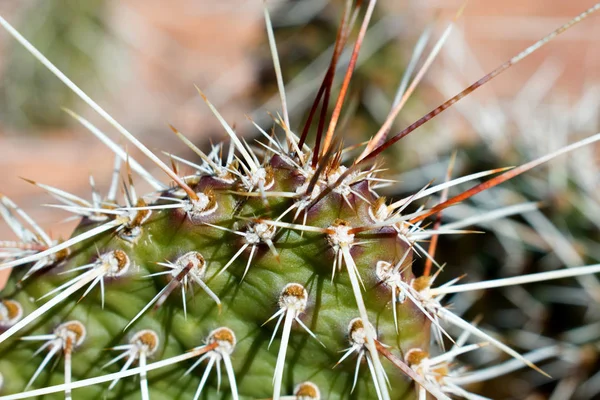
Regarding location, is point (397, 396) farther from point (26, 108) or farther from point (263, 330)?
point (26, 108)

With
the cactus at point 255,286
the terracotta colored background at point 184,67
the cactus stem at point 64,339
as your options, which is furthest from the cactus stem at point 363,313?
A: the terracotta colored background at point 184,67

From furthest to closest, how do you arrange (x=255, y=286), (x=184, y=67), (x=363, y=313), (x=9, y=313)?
(x=184, y=67)
(x=9, y=313)
(x=255, y=286)
(x=363, y=313)

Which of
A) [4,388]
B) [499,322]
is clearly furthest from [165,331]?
[499,322]

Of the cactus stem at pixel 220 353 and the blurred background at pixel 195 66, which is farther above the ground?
the blurred background at pixel 195 66

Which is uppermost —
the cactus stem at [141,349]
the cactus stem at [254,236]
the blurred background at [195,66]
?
the blurred background at [195,66]

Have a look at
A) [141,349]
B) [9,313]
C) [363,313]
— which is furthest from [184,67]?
[363,313]

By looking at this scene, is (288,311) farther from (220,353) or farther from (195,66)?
(195,66)

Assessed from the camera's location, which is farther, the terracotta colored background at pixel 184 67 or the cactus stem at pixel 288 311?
the terracotta colored background at pixel 184 67

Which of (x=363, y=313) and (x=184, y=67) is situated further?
(x=184, y=67)

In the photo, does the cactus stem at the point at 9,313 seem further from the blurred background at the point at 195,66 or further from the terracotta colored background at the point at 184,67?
the terracotta colored background at the point at 184,67
